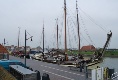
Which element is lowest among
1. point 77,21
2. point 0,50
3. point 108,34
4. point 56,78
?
point 56,78

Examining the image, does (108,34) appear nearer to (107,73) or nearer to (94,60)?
(94,60)

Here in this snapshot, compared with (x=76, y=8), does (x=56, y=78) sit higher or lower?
lower

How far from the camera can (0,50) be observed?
124 feet

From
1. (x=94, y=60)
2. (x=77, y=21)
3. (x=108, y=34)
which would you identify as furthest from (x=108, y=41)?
(x=77, y=21)

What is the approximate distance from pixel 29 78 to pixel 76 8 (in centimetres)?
3949

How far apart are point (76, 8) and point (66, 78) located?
32.3 metres

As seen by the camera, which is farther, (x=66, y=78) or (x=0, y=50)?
(x=0, y=50)

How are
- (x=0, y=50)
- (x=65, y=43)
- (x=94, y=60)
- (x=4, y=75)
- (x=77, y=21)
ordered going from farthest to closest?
1. (x=77, y=21)
2. (x=65, y=43)
3. (x=94, y=60)
4. (x=0, y=50)
5. (x=4, y=75)

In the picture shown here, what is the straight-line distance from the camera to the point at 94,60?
42.7m

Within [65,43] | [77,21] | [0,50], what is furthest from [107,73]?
[77,21]

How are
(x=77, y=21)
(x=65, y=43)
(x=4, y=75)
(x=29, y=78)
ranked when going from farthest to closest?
(x=77, y=21), (x=65, y=43), (x=4, y=75), (x=29, y=78)

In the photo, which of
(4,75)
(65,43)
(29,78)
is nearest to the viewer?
(29,78)

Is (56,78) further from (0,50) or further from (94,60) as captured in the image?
(94,60)

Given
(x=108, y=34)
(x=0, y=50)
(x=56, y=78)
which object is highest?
(x=108, y=34)
